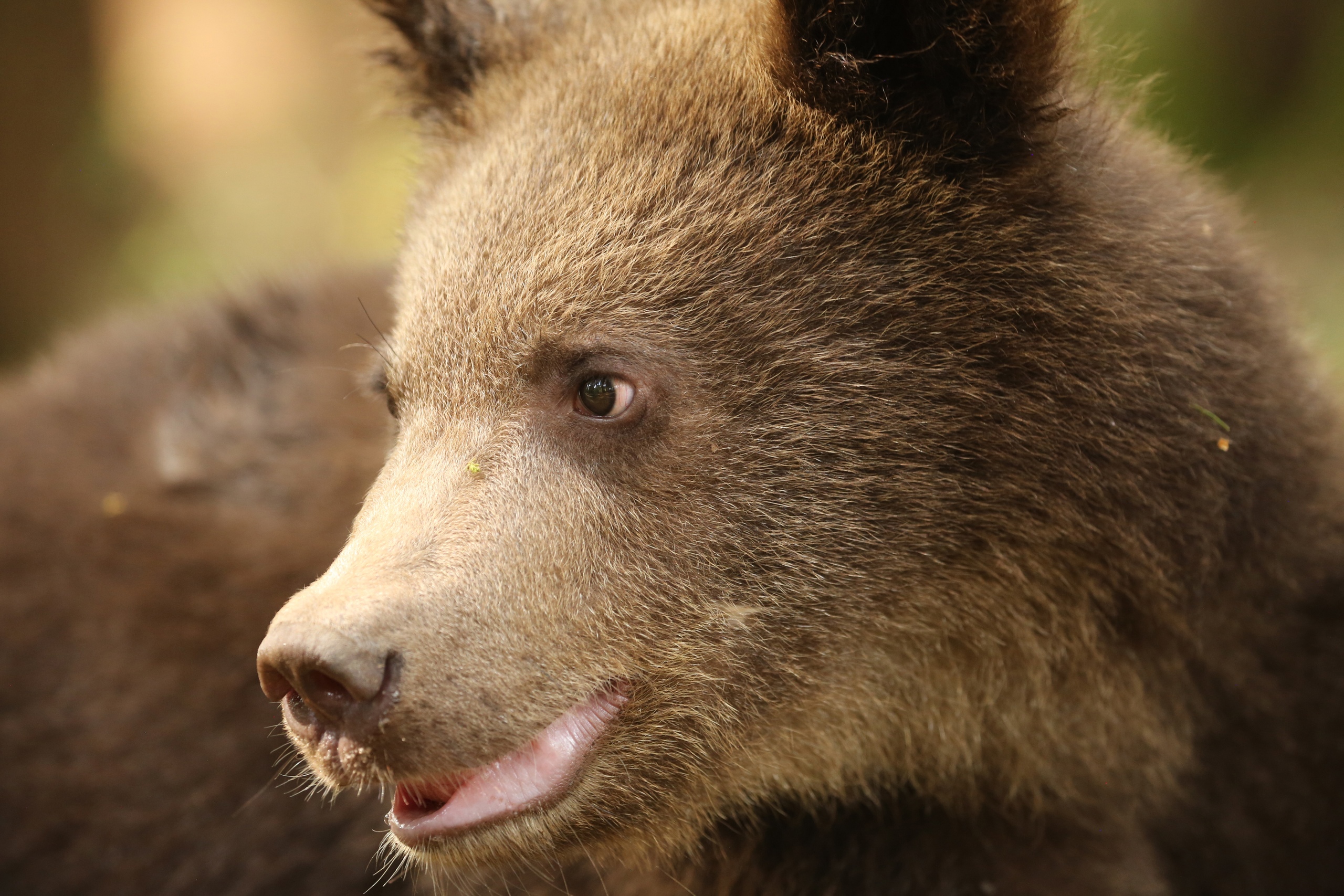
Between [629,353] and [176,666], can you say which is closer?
[629,353]

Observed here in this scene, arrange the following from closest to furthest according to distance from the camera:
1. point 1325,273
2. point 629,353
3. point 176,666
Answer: point 629,353
point 176,666
point 1325,273

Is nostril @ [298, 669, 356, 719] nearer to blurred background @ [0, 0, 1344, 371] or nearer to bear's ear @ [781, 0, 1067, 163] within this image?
bear's ear @ [781, 0, 1067, 163]

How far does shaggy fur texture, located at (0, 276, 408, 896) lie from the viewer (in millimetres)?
4438

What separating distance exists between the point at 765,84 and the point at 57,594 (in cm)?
321

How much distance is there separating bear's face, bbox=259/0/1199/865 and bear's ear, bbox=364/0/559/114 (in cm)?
78

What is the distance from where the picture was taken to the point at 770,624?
2971 mm

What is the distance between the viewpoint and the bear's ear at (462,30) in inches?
150

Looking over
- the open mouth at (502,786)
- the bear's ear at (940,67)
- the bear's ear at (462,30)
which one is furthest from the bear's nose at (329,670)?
the bear's ear at (462,30)

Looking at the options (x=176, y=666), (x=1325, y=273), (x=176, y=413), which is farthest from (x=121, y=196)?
(x=1325, y=273)

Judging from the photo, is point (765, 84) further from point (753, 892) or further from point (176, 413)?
point (176, 413)

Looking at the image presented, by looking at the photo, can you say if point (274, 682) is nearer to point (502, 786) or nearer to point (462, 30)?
point (502, 786)

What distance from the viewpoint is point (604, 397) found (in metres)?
2.91

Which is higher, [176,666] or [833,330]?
[833,330]

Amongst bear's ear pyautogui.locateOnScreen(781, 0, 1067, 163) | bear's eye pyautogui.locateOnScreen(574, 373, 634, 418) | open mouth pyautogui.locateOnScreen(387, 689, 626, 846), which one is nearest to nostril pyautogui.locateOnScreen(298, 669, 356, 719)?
open mouth pyautogui.locateOnScreen(387, 689, 626, 846)
